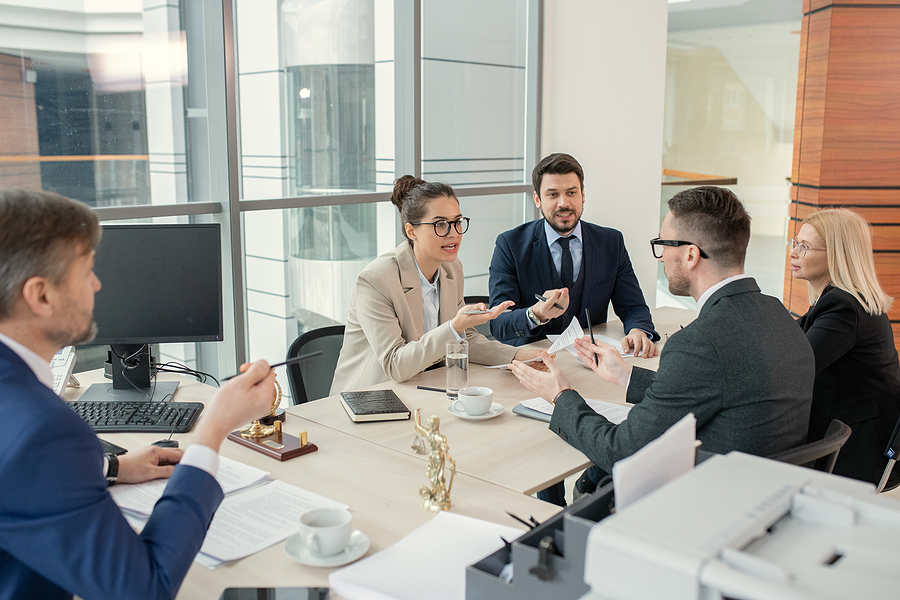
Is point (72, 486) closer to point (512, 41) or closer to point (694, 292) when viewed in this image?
point (694, 292)

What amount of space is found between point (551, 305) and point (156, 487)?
1.70 metres

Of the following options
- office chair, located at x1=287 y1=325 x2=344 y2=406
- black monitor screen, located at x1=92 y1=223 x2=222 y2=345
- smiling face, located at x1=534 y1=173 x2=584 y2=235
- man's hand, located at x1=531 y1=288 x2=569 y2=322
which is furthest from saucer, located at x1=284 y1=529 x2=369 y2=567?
smiling face, located at x1=534 y1=173 x2=584 y2=235

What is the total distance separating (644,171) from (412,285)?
9.68ft

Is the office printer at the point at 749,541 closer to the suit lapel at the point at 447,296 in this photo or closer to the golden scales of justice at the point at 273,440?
the golden scales of justice at the point at 273,440

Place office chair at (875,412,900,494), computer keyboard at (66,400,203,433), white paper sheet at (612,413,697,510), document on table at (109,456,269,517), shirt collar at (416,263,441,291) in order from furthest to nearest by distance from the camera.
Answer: shirt collar at (416,263,441,291) → office chair at (875,412,900,494) → computer keyboard at (66,400,203,433) → document on table at (109,456,269,517) → white paper sheet at (612,413,697,510)

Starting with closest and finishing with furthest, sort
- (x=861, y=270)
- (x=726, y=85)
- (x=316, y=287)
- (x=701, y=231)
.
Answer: (x=701, y=231)
(x=861, y=270)
(x=316, y=287)
(x=726, y=85)

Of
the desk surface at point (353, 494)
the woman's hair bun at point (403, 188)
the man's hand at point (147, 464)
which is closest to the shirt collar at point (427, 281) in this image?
the woman's hair bun at point (403, 188)

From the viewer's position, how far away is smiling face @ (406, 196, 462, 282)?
2.71m

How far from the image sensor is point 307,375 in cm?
278

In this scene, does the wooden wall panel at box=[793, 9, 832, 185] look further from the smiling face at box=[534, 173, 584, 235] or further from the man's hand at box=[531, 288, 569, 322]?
the man's hand at box=[531, 288, 569, 322]

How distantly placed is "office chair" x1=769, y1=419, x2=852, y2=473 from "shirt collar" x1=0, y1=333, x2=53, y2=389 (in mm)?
1384

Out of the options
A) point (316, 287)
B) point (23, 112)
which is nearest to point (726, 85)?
point (316, 287)

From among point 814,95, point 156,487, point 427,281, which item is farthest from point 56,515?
point 814,95

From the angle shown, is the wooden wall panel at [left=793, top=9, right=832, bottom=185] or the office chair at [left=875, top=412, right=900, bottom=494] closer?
the office chair at [left=875, top=412, right=900, bottom=494]
